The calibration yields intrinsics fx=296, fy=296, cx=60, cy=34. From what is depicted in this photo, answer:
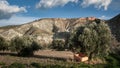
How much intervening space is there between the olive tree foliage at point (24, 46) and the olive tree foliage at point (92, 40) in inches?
679

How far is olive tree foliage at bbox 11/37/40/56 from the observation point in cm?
8644

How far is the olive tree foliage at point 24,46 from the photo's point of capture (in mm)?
86438

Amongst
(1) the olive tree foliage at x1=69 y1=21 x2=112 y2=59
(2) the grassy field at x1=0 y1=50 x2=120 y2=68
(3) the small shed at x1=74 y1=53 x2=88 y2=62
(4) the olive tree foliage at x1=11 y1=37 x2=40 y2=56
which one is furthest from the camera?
(4) the olive tree foliage at x1=11 y1=37 x2=40 y2=56

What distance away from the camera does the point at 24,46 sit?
283ft

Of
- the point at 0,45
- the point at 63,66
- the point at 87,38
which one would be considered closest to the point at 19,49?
the point at 0,45

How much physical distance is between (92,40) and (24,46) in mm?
23377

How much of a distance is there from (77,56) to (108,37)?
9681mm

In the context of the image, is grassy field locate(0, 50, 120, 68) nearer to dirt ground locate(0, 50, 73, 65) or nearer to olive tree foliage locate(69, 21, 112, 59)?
dirt ground locate(0, 50, 73, 65)

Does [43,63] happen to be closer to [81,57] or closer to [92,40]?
[81,57]

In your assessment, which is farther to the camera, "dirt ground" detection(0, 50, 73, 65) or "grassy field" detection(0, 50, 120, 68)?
"dirt ground" detection(0, 50, 73, 65)

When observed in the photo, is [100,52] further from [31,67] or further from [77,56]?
[31,67]

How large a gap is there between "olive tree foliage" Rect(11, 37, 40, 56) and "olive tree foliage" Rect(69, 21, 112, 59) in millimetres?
17251

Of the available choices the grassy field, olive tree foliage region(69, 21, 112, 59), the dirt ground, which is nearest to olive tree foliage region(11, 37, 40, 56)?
the dirt ground

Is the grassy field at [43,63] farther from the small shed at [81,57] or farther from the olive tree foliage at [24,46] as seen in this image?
the olive tree foliage at [24,46]
